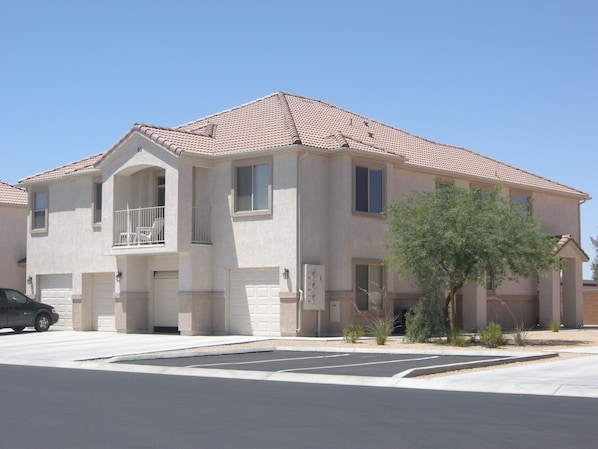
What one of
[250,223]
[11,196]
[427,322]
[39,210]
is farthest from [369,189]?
[11,196]

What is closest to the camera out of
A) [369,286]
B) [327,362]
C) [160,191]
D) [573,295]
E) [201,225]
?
[327,362]

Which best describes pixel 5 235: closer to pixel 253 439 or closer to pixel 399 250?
pixel 399 250

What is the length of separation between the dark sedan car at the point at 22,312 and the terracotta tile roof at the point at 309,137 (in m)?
5.72

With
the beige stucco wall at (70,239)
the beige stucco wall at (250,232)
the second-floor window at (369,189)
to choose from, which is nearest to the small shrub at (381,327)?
the beige stucco wall at (250,232)

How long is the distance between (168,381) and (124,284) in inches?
636

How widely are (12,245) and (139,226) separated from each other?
13.4m

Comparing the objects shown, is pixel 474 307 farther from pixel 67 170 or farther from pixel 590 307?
pixel 67 170

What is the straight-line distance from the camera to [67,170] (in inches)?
1448

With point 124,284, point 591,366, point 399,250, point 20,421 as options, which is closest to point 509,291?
point 399,250

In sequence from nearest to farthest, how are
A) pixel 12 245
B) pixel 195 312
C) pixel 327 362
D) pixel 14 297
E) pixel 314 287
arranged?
pixel 327 362 → pixel 314 287 → pixel 195 312 → pixel 14 297 → pixel 12 245

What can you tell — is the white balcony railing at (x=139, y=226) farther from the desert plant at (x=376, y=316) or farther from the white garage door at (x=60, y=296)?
the desert plant at (x=376, y=316)

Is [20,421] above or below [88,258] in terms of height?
below

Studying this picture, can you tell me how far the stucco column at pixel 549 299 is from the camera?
119 feet

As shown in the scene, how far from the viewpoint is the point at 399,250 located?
25.9 m
